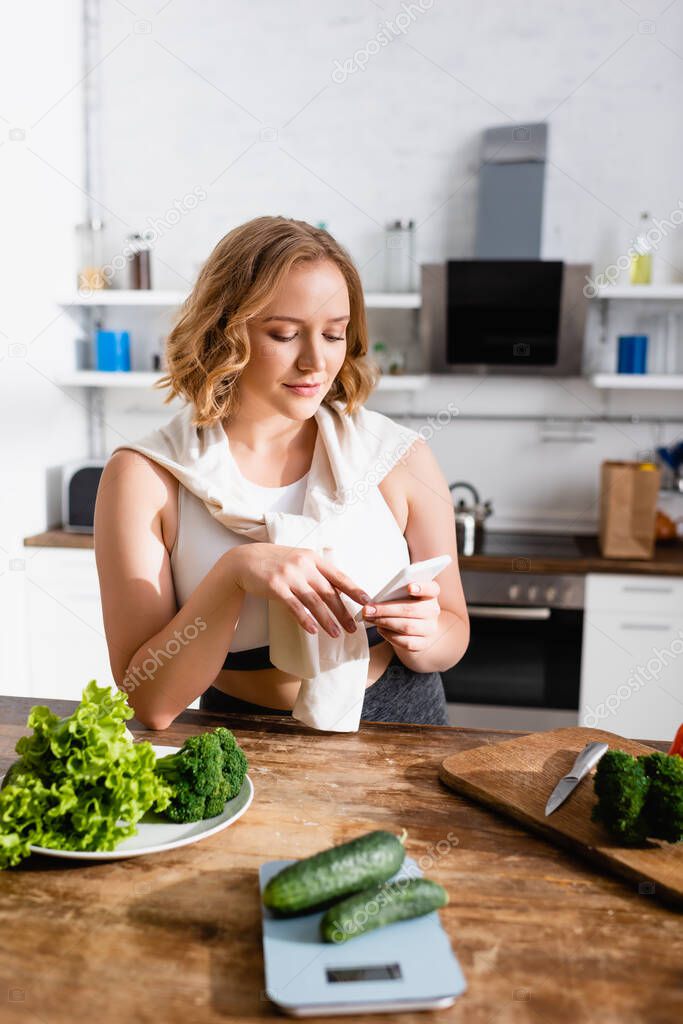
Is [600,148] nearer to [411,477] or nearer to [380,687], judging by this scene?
[411,477]

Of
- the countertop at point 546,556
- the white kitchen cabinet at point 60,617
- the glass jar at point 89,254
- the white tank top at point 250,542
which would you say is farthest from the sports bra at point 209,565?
the glass jar at point 89,254

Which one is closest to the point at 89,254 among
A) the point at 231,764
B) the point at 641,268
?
the point at 641,268

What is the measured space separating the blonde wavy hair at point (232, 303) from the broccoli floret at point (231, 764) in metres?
0.70

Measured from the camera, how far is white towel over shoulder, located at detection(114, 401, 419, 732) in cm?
148

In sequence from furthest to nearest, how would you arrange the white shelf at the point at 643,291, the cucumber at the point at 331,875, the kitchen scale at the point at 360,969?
1. the white shelf at the point at 643,291
2. the cucumber at the point at 331,875
3. the kitchen scale at the point at 360,969

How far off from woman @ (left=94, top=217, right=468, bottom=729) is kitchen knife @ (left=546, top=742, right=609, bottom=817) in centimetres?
31

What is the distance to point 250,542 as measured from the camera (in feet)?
5.39

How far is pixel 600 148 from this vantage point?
3.64m

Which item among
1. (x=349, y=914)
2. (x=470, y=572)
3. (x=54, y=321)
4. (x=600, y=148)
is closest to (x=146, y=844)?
(x=349, y=914)

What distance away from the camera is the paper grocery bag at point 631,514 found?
3.29m

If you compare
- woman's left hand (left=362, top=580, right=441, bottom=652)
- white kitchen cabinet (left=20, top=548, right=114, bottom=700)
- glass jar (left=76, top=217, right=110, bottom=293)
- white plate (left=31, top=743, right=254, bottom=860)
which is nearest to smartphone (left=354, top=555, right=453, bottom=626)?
woman's left hand (left=362, top=580, right=441, bottom=652)

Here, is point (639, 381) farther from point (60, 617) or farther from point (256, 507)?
point (60, 617)

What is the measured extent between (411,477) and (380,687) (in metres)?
0.41

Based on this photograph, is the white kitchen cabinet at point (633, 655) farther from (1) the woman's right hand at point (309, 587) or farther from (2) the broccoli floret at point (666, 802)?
(2) the broccoli floret at point (666, 802)
